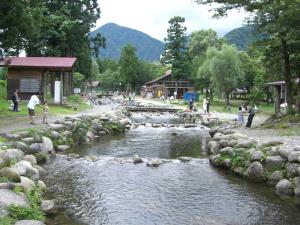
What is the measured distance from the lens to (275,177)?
13.9 m

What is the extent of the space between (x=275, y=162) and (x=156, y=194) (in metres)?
4.60

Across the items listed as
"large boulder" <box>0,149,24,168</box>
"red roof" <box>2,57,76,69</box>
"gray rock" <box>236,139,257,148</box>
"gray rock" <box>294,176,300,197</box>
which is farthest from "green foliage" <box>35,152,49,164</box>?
"red roof" <box>2,57,76,69</box>

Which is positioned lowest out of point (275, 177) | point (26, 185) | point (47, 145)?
point (275, 177)

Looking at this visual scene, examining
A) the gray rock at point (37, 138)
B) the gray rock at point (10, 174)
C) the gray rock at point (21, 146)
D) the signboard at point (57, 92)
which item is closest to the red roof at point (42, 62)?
the signboard at point (57, 92)

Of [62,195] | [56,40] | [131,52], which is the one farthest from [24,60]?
[131,52]

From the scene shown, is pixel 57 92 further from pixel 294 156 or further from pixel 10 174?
pixel 294 156

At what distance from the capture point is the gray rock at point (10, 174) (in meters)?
11.3

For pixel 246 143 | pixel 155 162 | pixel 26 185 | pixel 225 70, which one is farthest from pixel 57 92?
pixel 26 185

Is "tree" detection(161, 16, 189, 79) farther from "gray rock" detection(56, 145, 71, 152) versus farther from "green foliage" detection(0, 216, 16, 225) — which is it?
"green foliage" detection(0, 216, 16, 225)

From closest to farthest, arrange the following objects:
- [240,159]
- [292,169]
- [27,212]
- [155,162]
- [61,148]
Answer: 1. [27,212]
2. [292,169]
3. [240,159]
4. [155,162]
5. [61,148]

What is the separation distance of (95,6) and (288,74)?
31.8 m

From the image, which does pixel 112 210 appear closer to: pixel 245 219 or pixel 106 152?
pixel 245 219

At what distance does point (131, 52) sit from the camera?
10744cm

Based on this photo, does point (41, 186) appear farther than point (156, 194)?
No
